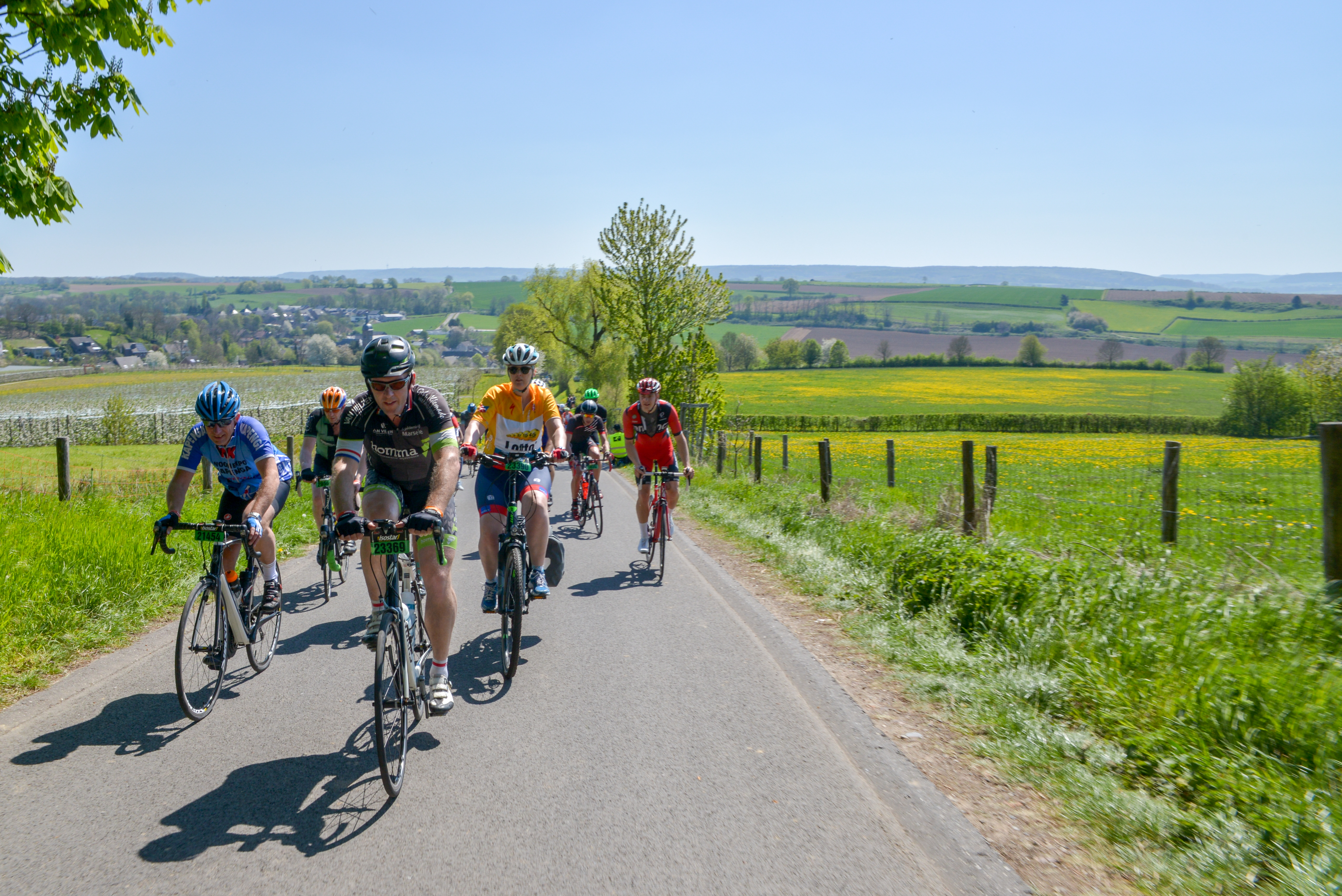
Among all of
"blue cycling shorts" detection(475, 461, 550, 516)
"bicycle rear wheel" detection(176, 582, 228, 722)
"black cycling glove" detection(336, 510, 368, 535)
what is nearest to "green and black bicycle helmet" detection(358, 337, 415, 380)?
"black cycling glove" detection(336, 510, 368, 535)

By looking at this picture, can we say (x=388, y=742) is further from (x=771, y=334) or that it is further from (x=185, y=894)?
(x=771, y=334)

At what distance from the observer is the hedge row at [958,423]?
53250 millimetres

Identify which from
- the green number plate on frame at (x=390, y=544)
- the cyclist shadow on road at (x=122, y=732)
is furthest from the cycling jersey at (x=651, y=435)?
the green number plate on frame at (x=390, y=544)

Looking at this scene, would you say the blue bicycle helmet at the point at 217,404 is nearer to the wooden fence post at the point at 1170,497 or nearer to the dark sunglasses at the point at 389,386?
the dark sunglasses at the point at 389,386

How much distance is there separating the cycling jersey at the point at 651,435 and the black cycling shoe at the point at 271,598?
478 centimetres

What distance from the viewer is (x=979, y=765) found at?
4148mm

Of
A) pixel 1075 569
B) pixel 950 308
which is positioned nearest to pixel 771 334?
pixel 950 308

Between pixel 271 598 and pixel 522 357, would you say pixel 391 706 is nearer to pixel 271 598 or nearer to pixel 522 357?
pixel 271 598

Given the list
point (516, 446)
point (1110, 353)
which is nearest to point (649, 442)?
point (516, 446)

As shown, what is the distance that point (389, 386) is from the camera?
4.34 m

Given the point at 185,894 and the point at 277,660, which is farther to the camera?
the point at 277,660

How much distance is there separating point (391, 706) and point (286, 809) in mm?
576

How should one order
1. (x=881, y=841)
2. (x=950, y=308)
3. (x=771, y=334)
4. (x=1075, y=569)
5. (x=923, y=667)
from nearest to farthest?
1. (x=881, y=841)
2. (x=923, y=667)
3. (x=1075, y=569)
4. (x=771, y=334)
5. (x=950, y=308)

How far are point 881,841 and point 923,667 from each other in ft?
7.76
